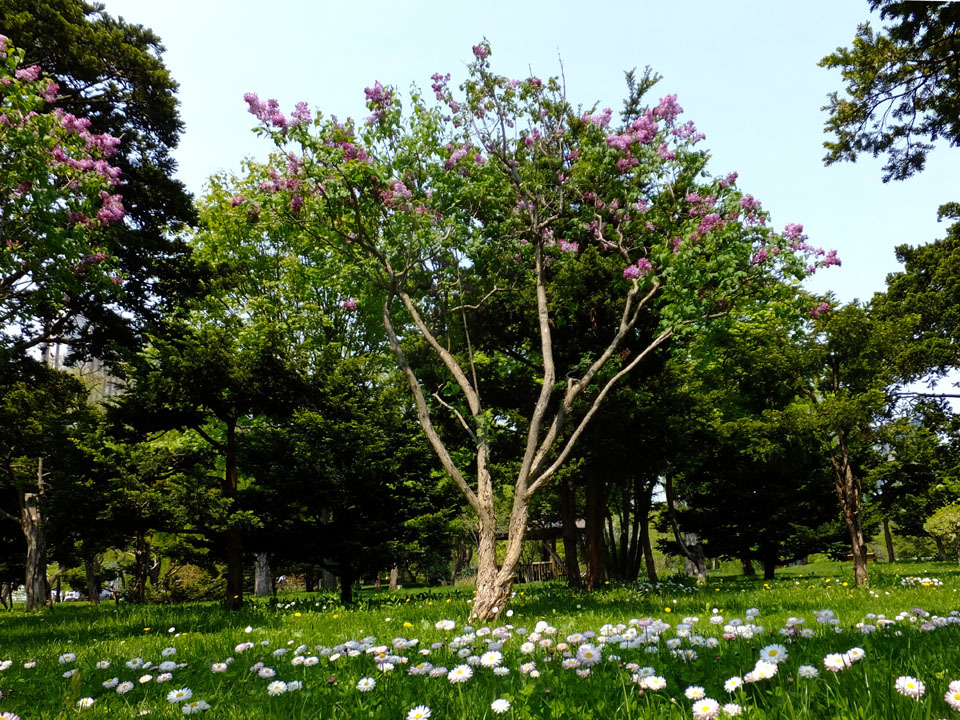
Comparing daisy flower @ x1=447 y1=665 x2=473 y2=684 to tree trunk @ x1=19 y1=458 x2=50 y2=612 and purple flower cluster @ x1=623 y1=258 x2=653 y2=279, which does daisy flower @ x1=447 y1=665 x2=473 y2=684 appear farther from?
tree trunk @ x1=19 y1=458 x2=50 y2=612

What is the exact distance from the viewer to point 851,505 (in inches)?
502

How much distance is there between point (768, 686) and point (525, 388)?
1322cm

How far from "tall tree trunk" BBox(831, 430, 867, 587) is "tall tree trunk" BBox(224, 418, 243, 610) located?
13143mm

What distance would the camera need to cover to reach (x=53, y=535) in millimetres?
Answer: 13133

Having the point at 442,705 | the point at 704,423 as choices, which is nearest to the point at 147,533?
the point at 442,705

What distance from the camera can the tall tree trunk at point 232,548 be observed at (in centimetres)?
1234

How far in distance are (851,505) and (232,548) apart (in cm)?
1380

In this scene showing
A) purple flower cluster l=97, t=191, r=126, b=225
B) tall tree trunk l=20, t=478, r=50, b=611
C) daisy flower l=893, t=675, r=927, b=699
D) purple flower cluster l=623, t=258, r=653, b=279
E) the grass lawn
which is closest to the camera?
daisy flower l=893, t=675, r=927, b=699

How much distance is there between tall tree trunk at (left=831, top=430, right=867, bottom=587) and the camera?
40.4 ft

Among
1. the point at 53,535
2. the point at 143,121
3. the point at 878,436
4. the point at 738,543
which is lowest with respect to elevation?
the point at 738,543

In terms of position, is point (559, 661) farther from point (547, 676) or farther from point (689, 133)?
point (689, 133)

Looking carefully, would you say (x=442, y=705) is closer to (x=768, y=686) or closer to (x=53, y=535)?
(x=768, y=686)

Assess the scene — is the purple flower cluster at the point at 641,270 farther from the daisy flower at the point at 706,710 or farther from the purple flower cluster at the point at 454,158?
the daisy flower at the point at 706,710

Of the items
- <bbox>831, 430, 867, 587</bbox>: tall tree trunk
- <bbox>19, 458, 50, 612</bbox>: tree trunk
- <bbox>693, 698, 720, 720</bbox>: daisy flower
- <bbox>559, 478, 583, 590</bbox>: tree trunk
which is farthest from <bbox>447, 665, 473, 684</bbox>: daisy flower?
<bbox>19, 458, 50, 612</bbox>: tree trunk
